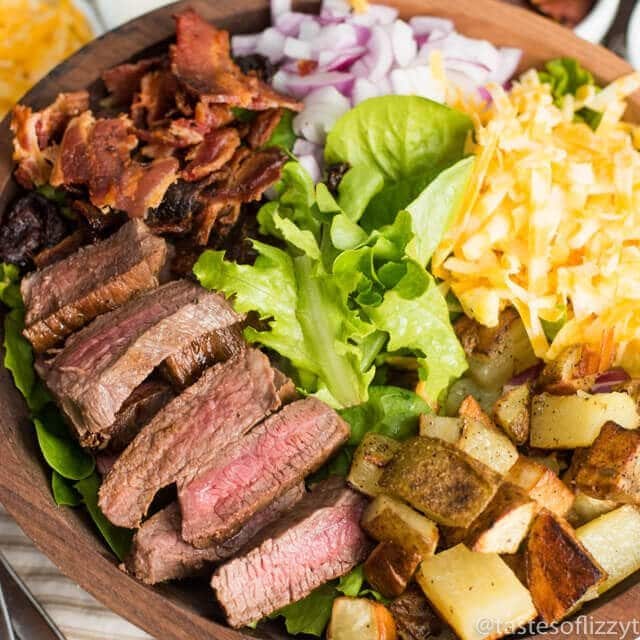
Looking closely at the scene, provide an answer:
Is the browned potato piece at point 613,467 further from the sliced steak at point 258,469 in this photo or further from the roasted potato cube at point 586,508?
the sliced steak at point 258,469

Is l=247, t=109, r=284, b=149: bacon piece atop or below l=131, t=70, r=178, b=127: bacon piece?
below

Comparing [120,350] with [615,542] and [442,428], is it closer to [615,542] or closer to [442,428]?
[442,428]

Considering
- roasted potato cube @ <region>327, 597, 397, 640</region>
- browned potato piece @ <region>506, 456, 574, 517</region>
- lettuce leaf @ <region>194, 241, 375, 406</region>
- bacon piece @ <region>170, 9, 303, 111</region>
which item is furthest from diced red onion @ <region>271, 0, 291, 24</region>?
roasted potato cube @ <region>327, 597, 397, 640</region>

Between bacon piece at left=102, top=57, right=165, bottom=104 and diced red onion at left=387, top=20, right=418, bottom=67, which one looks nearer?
bacon piece at left=102, top=57, right=165, bottom=104

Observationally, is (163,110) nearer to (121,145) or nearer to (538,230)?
(121,145)

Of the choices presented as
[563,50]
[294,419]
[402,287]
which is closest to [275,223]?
[402,287]

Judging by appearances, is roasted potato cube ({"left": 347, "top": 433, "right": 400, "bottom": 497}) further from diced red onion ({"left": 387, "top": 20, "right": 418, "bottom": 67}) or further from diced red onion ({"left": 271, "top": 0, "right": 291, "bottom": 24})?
diced red onion ({"left": 271, "top": 0, "right": 291, "bottom": 24})

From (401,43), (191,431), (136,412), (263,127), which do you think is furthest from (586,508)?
(401,43)
